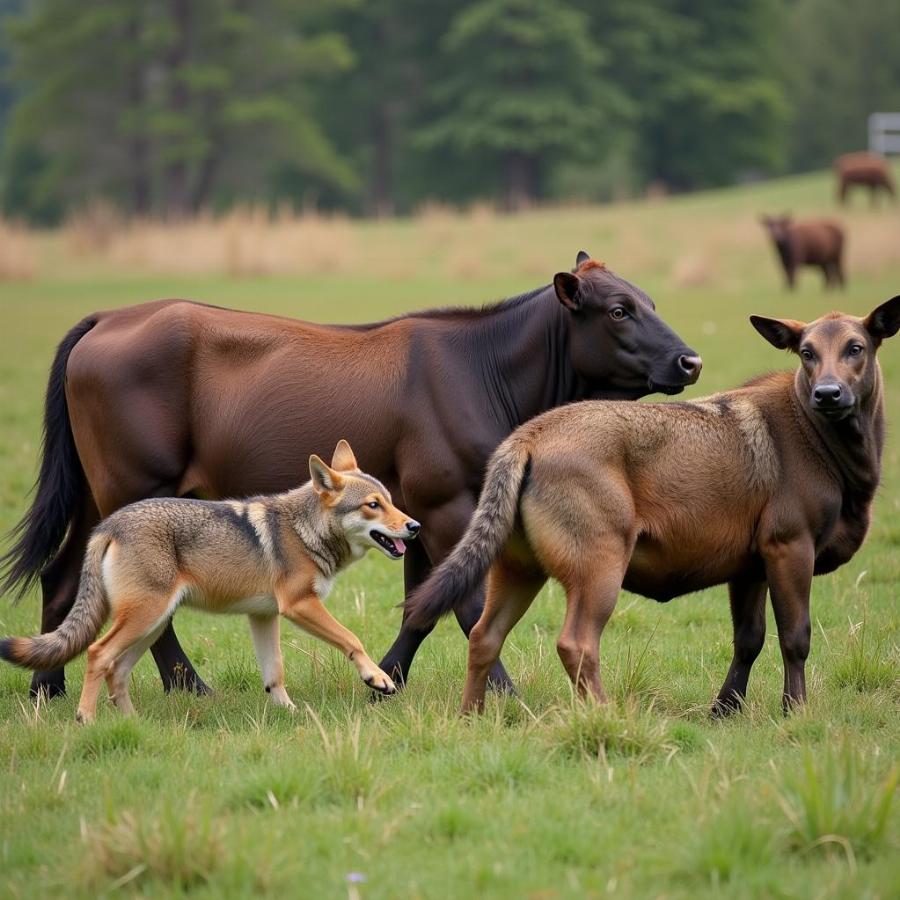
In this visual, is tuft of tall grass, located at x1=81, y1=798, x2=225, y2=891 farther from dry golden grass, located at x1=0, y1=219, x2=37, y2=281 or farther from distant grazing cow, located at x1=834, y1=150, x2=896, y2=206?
distant grazing cow, located at x1=834, y1=150, x2=896, y2=206

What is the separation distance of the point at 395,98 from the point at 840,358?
200 feet

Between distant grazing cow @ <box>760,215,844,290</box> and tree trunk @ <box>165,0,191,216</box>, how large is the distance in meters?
33.1

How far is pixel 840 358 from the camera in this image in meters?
7.17

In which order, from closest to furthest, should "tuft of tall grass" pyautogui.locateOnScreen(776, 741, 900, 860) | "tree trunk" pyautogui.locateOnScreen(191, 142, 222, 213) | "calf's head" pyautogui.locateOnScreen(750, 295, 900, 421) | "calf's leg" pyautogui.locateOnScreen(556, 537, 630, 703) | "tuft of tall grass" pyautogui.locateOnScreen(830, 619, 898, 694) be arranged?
"tuft of tall grass" pyautogui.locateOnScreen(776, 741, 900, 860) → "calf's leg" pyautogui.locateOnScreen(556, 537, 630, 703) → "calf's head" pyautogui.locateOnScreen(750, 295, 900, 421) → "tuft of tall grass" pyautogui.locateOnScreen(830, 619, 898, 694) → "tree trunk" pyautogui.locateOnScreen(191, 142, 222, 213)

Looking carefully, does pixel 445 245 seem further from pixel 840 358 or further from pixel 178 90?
pixel 840 358

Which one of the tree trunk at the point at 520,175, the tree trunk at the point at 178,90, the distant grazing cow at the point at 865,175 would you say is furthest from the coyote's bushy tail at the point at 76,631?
the tree trunk at the point at 520,175

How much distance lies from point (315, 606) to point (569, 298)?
6.90 ft

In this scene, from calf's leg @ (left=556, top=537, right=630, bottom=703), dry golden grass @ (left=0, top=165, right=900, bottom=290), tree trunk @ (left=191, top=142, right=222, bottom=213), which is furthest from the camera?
tree trunk @ (left=191, top=142, right=222, bottom=213)

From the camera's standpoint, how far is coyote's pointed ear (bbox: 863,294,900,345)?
23.9 ft

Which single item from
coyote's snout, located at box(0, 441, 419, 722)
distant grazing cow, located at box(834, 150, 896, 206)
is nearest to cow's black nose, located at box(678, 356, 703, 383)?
coyote's snout, located at box(0, 441, 419, 722)

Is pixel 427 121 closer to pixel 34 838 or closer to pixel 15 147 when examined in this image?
pixel 15 147

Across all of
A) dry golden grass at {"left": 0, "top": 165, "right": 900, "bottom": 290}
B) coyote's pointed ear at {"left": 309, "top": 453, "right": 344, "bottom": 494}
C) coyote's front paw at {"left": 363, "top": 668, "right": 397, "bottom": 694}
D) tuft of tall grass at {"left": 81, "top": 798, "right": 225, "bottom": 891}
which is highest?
coyote's pointed ear at {"left": 309, "top": 453, "right": 344, "bottom": 494}

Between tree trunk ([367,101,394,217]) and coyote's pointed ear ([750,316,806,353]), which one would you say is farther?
tree trunk ([367,101,394,217])

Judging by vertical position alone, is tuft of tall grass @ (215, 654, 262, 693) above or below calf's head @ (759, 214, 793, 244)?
above
